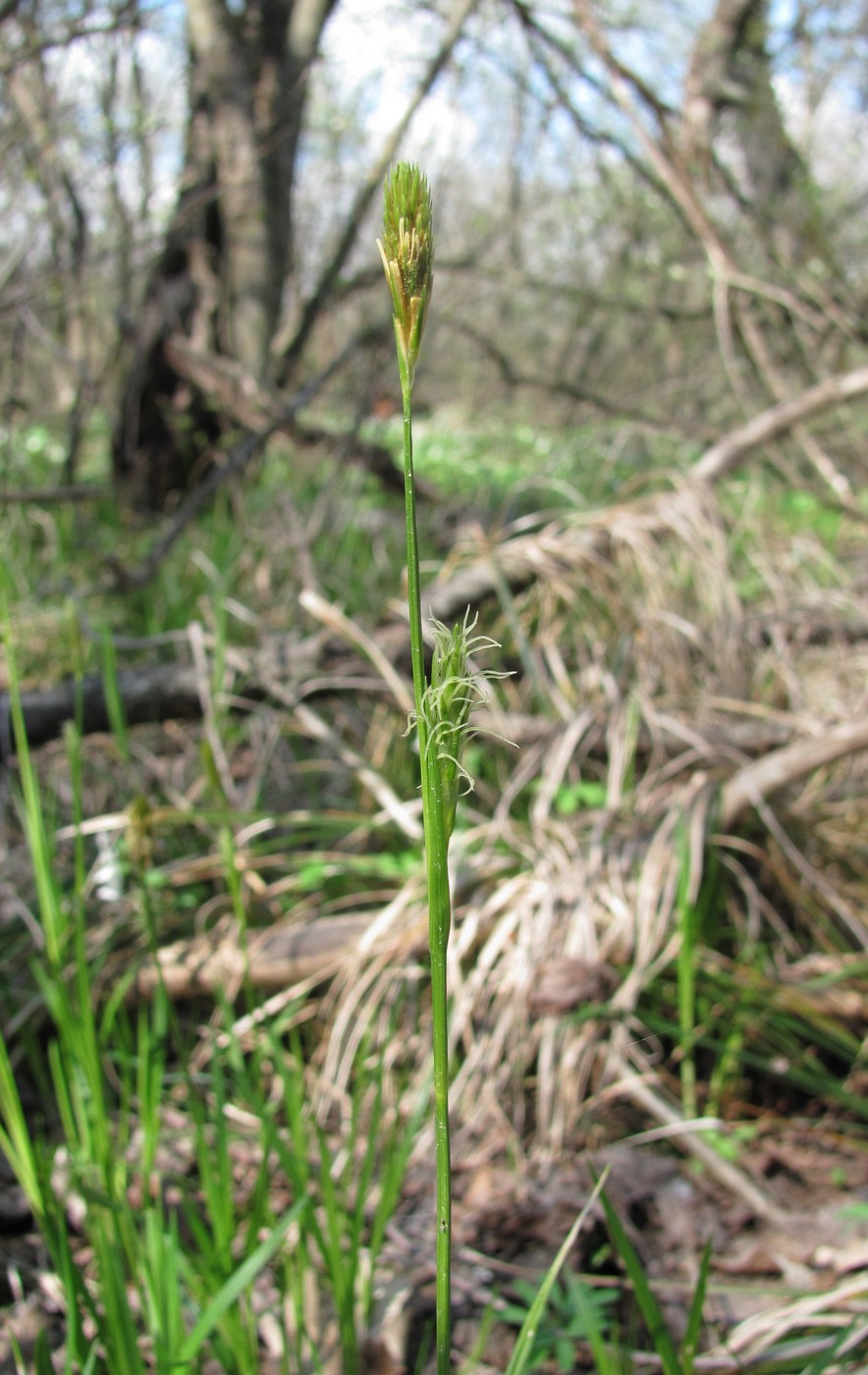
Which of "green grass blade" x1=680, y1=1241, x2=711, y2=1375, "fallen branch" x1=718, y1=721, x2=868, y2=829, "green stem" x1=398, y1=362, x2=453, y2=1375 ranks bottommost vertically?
"green grass blade" x1=680, y1=1241, x2=711, y2=1375

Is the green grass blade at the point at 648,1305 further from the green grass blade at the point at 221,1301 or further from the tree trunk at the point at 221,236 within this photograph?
the tree trunk at the point at 221,236

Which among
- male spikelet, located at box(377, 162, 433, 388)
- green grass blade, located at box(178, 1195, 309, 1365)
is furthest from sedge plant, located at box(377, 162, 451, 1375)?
green grass blade, located at box(178, 1195, 309, 1365)

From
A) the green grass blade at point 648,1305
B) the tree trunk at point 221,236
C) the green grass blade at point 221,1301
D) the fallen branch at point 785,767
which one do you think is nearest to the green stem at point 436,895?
the green grass blade at point 648,1305

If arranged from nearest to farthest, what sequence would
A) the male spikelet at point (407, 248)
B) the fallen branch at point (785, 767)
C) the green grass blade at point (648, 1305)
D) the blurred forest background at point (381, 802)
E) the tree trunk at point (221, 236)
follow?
1. the male spikelet at point (407, 248)
2. the green grass blade at point (648, 1305)
3. the blurred forest background at point (381, 802)
4. the fallen branch at point (785, 767)
5. the tree trunk at point (221, 236)

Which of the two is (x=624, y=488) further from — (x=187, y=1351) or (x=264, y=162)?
(x=264, y=162)

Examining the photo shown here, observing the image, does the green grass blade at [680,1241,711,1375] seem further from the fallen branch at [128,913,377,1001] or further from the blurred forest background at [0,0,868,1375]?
the fallen branch at [128,913,377,1001]
